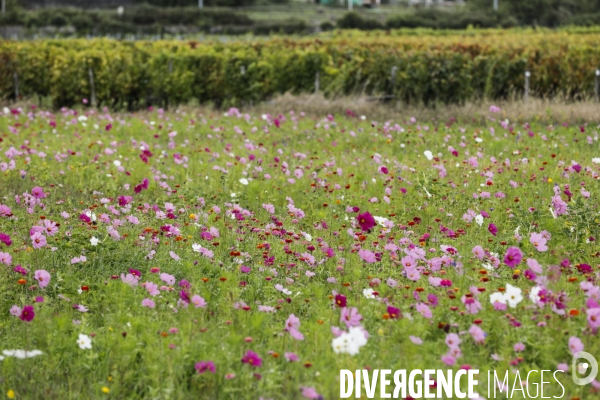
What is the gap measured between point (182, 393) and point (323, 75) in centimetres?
1263

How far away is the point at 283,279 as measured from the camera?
195 inches

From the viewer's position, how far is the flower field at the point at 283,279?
3.57 metres

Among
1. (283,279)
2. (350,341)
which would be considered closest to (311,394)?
(350,341)

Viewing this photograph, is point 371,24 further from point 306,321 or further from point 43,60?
point 306,321

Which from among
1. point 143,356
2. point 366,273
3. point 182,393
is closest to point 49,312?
point 143,356

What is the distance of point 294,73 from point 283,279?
36.3ft

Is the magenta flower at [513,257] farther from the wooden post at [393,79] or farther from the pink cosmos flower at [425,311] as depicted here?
the wooden post at [393,79]

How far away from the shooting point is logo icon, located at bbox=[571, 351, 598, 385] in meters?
3.46

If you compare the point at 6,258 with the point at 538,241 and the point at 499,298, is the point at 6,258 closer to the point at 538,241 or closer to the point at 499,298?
the point at 499,298

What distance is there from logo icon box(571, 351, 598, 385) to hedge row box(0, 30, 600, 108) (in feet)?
36.6

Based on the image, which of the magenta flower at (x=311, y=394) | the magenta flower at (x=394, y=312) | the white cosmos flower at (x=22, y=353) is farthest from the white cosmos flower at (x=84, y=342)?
the magenta flower at (x=394, y=312)

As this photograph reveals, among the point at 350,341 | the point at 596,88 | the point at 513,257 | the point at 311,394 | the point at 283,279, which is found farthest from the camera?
the point at 596,88

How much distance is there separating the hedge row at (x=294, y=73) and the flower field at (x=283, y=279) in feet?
20.4

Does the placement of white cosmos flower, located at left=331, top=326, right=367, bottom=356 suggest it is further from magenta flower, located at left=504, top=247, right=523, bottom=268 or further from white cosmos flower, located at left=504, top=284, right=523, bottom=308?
magenta flower, located at left=504, top=247, right=523, bottom=268
